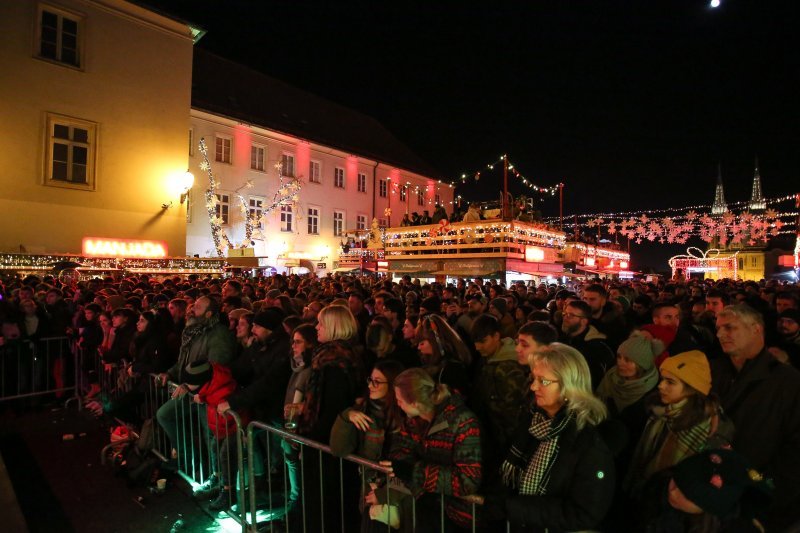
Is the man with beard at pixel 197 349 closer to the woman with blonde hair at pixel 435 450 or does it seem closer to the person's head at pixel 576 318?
the woman with blonde hair at pixel 435 450

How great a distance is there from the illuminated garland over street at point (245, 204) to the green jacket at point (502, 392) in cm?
2346

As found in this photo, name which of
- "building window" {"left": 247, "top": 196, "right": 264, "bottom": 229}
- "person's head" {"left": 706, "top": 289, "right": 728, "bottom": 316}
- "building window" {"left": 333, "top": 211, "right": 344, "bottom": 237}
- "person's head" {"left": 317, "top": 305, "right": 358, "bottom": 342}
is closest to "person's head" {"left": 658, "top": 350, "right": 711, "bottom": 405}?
"person's head" {"left": 317, "top": 305, "right": 358, "bottom": 342}

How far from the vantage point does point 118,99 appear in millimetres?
18094

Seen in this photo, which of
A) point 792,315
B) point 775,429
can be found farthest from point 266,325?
point 792,315

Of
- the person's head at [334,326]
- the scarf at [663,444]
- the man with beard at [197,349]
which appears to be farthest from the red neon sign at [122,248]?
the scarf at [663,444]

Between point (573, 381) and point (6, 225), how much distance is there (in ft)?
62.7

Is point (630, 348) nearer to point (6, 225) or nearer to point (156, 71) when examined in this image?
A: point (6, 225)

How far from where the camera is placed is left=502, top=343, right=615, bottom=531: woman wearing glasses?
7.32 ft

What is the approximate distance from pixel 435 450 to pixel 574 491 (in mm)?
803

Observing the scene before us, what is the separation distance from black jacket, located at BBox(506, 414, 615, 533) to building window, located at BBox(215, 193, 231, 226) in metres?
26.4

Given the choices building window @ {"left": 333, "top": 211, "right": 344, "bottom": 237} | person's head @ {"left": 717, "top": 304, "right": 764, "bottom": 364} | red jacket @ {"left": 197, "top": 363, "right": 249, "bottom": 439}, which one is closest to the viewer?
person's head @ {"left": 717, "top": 304, "right": 764, "bottom": 364}

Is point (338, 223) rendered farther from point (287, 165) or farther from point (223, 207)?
point (223, 207)

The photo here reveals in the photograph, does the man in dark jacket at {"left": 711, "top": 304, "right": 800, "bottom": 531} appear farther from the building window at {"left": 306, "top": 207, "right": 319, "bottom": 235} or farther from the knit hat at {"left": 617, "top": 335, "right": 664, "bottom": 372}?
the building window at {"left": 306, "top": 207, "right": 319, "bottom": 235}

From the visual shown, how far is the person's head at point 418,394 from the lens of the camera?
279cm
